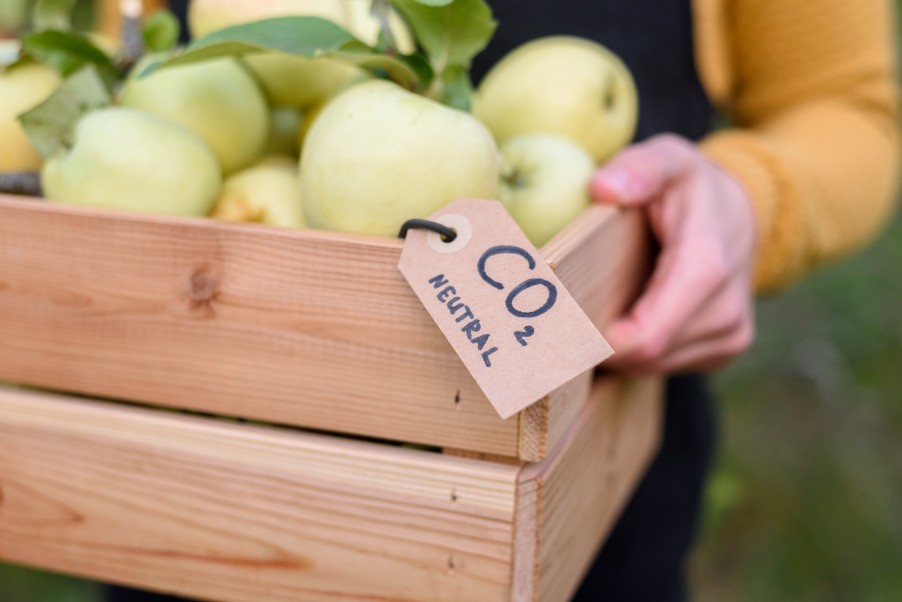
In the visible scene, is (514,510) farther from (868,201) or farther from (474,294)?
(868,201)

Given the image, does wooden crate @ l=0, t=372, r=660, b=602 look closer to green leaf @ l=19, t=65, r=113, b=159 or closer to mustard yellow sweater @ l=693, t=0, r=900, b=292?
green leaf @ l=19, t=65, r=113, b=159

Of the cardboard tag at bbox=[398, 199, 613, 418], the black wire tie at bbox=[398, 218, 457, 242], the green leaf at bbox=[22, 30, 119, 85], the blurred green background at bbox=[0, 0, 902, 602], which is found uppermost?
the green leaf at bbox=[22, 30, 119, 85]

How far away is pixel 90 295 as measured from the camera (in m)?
0.57

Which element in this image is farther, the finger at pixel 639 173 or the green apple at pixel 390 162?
the finger at pixel 639 173

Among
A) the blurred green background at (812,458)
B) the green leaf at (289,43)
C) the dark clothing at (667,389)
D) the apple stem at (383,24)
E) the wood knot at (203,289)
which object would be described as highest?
the green leaf at (289,43)

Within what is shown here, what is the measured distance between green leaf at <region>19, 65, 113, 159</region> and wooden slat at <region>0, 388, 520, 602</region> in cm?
18

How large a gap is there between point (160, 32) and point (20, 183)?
0.59 feet

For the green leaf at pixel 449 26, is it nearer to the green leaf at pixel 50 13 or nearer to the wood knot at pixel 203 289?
the wood knot at pixel 203 289

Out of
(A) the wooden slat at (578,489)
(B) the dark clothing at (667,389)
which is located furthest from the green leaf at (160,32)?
(A) the wooden slat at (578,489)

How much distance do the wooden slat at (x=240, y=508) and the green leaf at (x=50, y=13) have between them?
0.32 metres

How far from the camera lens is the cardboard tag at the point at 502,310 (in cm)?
45

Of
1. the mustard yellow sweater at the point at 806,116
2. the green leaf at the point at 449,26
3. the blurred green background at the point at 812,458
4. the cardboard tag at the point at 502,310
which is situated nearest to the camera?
the cardboard tag at the point at 502,310

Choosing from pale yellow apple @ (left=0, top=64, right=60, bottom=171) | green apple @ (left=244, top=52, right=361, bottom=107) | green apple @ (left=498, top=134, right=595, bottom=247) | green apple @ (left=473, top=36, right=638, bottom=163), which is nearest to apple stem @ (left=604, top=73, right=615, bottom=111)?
green apple @ (left=473, top=36, right=638, bottom=163)

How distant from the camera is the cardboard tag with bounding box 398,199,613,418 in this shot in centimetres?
45
